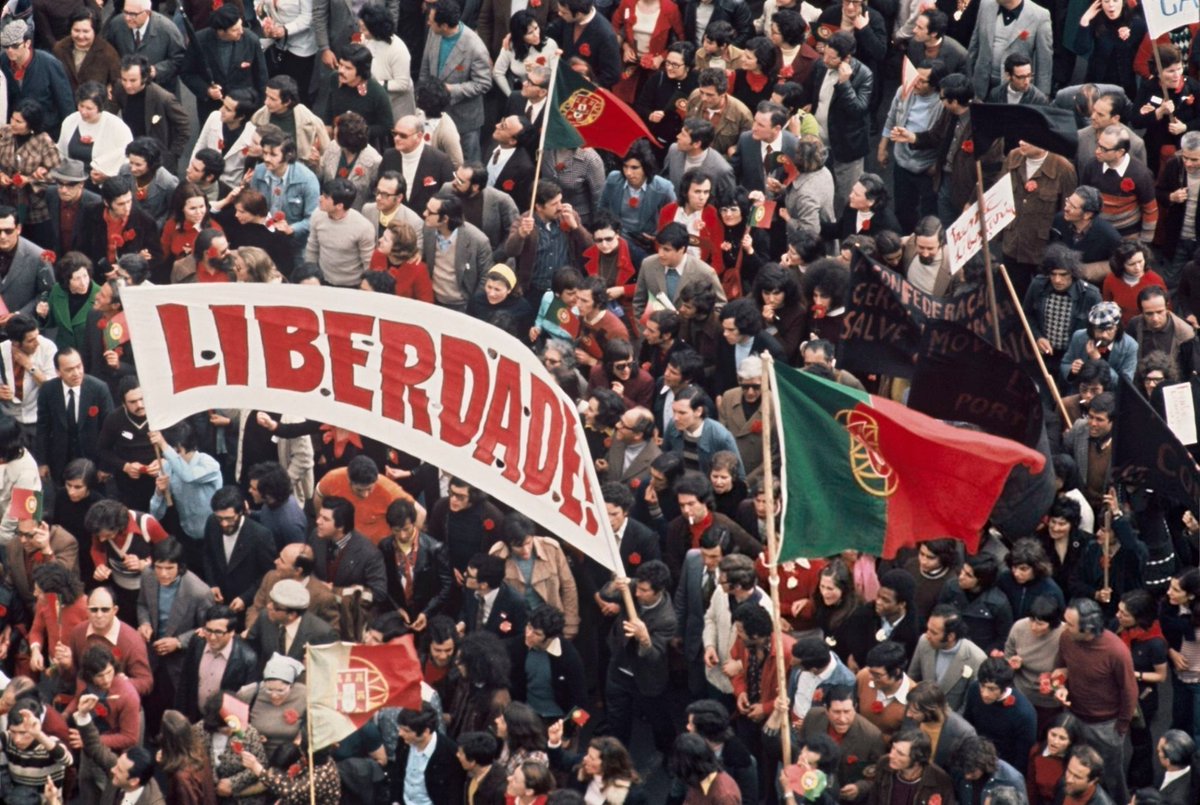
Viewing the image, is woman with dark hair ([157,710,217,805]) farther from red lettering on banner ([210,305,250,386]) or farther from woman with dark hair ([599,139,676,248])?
woman with dark hair ([599,139,676,248])

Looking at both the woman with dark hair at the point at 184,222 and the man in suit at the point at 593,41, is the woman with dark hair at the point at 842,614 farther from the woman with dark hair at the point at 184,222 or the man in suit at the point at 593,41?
the man in suit at the point at 593,41

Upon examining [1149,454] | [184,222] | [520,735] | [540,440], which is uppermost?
[540,440]

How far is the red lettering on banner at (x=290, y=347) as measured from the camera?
13.3 meters

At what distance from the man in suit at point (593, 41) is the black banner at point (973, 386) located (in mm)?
6399

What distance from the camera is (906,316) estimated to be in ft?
54.0

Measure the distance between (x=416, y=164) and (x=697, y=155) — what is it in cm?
194

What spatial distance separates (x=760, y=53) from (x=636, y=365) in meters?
3.96

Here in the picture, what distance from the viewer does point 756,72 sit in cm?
2122

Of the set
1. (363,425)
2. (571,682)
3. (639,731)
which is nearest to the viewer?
(363,425)

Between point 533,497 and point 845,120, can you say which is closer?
point 533,497

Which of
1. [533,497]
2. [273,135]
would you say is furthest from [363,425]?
[273,135]

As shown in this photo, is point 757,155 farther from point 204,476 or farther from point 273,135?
point 204,476

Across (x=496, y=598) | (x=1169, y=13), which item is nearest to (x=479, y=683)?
(x=496, y=598)

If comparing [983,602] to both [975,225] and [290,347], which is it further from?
[290,347]
